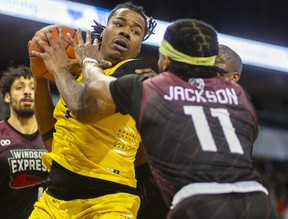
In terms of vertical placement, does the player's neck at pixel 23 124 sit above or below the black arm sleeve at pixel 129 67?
below

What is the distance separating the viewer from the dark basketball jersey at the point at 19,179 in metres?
5.95

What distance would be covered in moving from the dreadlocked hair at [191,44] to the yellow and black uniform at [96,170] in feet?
2.56

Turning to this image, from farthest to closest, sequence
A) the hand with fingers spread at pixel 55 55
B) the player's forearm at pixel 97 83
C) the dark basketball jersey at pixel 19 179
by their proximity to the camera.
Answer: the dark basketball jersey at pixel 19 179 < the hand with fingers spread at pixel 55 55 < the player's forearm at pixel 97 83

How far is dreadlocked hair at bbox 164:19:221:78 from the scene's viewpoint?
11.3ft

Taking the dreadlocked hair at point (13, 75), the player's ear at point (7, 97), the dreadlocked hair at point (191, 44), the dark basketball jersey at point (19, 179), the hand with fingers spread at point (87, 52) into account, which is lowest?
the dark basketball jersey at point (19, 179)

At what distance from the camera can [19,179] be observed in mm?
5969

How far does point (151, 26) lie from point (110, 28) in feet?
1.39

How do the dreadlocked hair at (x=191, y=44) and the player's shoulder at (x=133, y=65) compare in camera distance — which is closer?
the dreadlocked hair at (x=191, y=44)

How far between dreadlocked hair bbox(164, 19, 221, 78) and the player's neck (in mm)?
3035

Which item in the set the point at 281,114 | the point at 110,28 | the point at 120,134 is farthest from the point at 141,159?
the point at 281,114

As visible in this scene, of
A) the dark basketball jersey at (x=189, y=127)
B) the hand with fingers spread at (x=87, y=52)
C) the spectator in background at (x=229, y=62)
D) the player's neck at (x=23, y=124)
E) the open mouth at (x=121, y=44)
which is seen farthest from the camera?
the player's neck at (x=23, y=124)

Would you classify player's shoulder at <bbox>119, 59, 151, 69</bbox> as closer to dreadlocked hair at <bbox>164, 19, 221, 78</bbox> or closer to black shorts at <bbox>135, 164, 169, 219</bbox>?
dreadlocked hair at <bbox>164, 19, 221, 78</bbox>

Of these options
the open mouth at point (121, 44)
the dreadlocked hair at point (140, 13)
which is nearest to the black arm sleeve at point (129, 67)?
the open mouth at point (121, 44)

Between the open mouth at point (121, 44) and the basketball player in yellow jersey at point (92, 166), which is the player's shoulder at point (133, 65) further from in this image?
the open mouth at point (121, 44)
